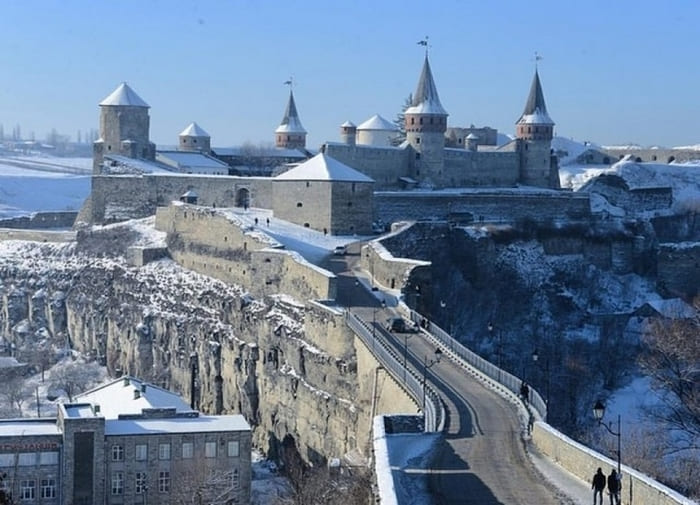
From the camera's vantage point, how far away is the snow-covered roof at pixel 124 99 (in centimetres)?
6027

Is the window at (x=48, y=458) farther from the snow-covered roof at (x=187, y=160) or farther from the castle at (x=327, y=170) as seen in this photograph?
the snow-covered roof at (x=187, y=160)

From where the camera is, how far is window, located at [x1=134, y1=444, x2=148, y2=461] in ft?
105

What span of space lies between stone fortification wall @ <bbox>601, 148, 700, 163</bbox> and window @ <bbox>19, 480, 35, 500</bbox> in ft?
208

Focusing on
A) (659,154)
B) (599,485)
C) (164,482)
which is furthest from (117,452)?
(659,154)

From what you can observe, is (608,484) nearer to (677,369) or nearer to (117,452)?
(677,369)

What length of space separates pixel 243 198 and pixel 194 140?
17145 mm

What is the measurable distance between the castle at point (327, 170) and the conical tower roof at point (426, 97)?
0.05 metres

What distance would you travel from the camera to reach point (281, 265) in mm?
Answer: 40750

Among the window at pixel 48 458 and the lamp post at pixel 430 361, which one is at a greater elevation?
the lamp post at pixel 430 361

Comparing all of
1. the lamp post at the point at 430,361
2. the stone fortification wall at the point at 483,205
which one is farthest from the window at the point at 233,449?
the stone fortification wall at the point at 483,205

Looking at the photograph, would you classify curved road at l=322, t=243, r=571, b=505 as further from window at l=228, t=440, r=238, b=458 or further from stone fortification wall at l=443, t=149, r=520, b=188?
stone fortification wall at l=443, t=149, r=520, b=188

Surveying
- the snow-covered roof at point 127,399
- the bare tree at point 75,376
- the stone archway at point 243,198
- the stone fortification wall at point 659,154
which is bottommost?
the bare tree at point 75,376

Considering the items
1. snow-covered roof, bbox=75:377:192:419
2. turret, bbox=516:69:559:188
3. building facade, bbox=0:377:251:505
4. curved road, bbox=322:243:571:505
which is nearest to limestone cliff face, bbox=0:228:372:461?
building facade, bbox=0:377:251:505

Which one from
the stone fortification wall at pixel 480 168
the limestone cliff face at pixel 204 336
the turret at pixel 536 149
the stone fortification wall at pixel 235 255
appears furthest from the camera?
the turret at pixel 536 149
